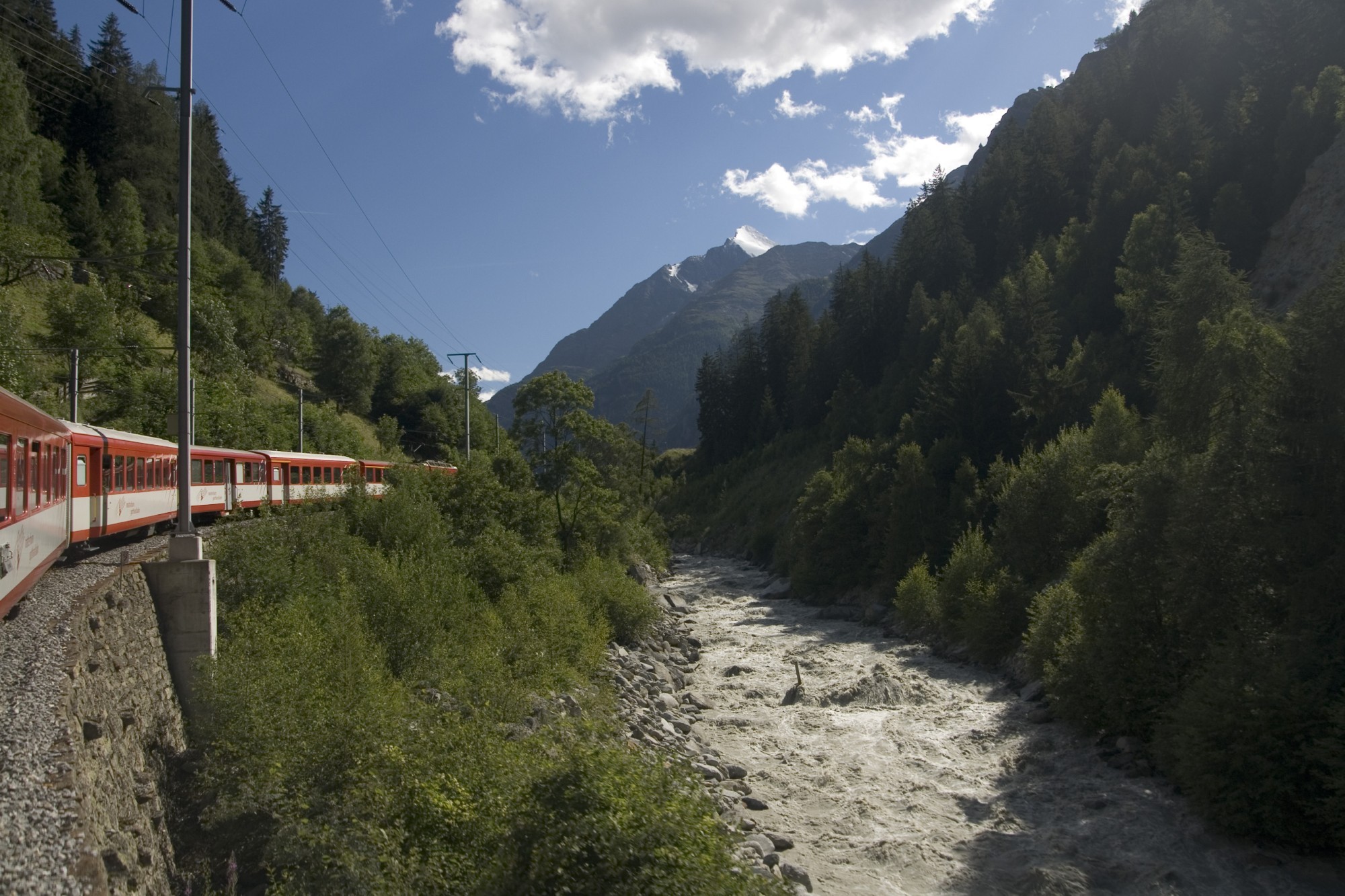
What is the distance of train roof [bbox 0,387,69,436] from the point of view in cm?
1123

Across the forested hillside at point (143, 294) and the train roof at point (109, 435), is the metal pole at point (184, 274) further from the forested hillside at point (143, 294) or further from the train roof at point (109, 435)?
the forested hillside at point (143, 294)

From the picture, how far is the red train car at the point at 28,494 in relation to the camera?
10.7 m

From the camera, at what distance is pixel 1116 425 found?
3319 centimetres

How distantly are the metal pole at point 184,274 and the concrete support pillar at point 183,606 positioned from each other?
1.50ft

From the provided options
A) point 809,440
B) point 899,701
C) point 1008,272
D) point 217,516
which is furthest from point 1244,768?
point 809,440

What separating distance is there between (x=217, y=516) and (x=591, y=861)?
72.6 feet

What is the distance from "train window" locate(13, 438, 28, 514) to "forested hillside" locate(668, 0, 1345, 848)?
19.2m

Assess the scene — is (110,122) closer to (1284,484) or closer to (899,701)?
(899,701)

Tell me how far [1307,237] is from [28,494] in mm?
64177

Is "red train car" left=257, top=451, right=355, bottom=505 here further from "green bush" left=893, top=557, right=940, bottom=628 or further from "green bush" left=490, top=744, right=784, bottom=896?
"green bush" left=893, top=557, right=940, bottom=628

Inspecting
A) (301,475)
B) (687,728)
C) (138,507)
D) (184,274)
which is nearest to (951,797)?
(687,728)

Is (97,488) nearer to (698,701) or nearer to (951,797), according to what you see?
(698,701)

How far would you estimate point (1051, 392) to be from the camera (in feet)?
160

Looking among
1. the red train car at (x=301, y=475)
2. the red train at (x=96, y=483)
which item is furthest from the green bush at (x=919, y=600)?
the red train car at (x=301, y=475)
